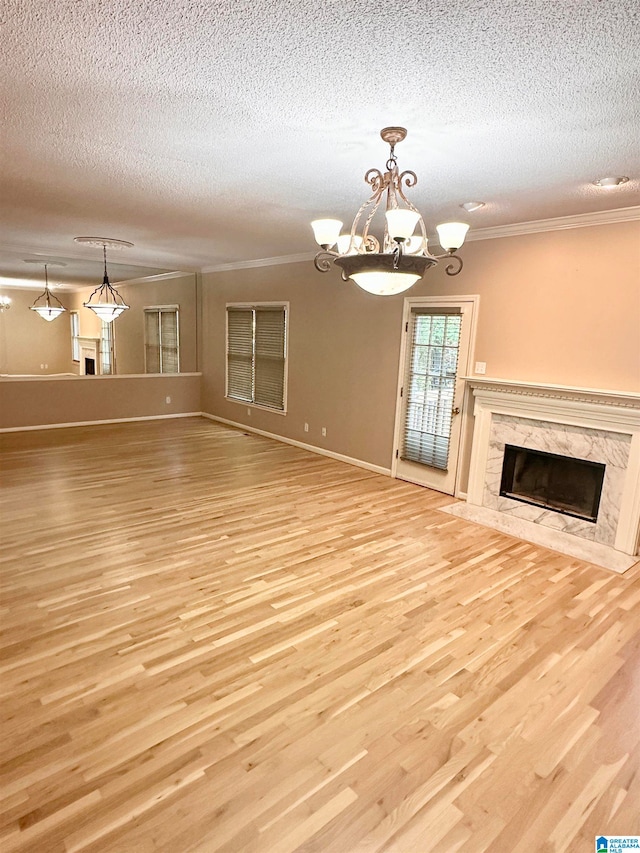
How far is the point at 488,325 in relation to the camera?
459cm

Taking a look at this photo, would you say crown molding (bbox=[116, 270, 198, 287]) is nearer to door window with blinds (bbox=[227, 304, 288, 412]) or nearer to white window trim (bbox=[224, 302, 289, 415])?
white window trim (bbox=[224, 302, 289, 415])

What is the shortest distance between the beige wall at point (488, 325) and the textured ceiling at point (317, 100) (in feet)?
1.61

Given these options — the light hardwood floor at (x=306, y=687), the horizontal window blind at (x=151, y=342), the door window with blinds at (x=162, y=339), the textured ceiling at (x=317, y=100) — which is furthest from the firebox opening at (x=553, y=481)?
the horizontal window blind at (x=151, y=342)

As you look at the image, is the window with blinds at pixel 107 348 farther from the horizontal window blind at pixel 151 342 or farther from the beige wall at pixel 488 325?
the beige wall at pixel 488 325

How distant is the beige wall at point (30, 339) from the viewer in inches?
477

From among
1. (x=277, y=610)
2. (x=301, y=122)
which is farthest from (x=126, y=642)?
(x=301, y=122)

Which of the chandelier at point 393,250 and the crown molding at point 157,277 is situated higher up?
the crown molding at point 157,277

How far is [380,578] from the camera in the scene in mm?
3250

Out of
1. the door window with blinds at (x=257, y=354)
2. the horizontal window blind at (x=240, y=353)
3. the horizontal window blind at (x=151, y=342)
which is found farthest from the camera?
the horizontal window blind at (x=151, y=342)

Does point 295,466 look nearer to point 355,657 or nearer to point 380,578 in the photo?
point 380,578

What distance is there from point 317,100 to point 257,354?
568 cm

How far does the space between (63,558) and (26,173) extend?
268 centimetres

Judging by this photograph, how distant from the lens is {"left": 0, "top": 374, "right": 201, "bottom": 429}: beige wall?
24.2 ft

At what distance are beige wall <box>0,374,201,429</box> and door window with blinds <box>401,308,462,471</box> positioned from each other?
509 cm
